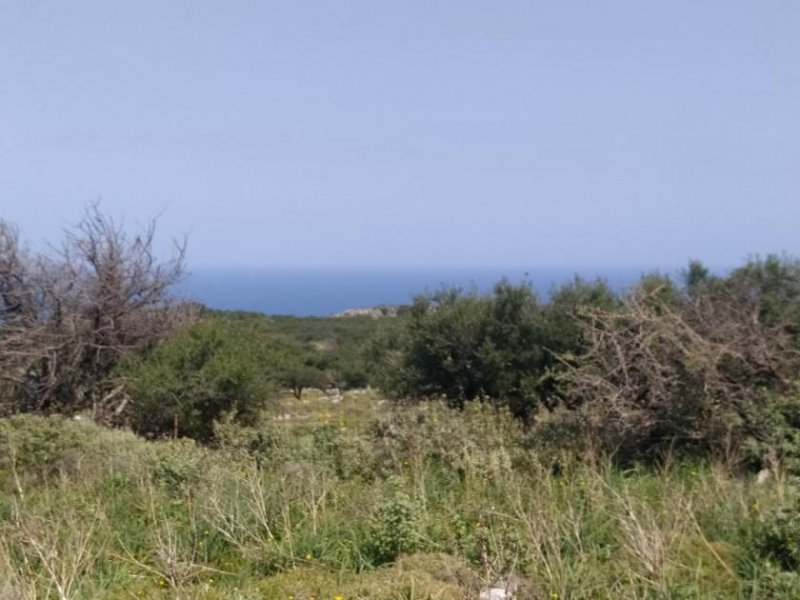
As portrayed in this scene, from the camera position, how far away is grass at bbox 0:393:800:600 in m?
5.27

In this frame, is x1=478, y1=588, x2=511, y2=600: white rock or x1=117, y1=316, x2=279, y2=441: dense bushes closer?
x1=478, y1=588, x2=511, y2=600: white rock

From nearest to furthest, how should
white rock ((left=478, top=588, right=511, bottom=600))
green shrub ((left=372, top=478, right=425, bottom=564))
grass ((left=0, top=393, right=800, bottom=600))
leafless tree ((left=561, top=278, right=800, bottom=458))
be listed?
1. white rock ((left=478, top=588, right=511, bottom=600))
2. grass ((left=0, top=393, right=800, bottom=600))
3. green shrub ((left=372, top=478, right=425, bottom=564))
4. leafless tree ((left=561, top=278, right=800, bottom=458))

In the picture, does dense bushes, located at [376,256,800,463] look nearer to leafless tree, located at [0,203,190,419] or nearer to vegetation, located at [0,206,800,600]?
vegetation, located at [0,206,800,600]

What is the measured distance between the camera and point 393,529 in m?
6.05

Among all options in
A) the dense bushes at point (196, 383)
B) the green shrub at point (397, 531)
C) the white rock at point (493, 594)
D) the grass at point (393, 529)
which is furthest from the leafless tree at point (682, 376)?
the dense bushes at point (196, 383)

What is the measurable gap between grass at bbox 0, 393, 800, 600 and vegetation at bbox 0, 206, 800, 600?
25 mm

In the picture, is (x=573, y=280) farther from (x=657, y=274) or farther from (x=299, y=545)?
(x=299, y=545)

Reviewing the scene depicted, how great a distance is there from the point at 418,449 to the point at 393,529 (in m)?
3.11

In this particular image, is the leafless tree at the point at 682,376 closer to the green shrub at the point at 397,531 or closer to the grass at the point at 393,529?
the grass at the point at 393,529

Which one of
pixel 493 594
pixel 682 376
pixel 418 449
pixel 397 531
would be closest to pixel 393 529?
pixel 397 531

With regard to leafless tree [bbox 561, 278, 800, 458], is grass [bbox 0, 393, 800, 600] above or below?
below

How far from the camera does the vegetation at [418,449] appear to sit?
5.55 metres

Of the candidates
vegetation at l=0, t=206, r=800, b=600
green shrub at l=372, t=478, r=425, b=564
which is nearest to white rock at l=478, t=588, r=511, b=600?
vegetation at l=0, t=206, r=800, b=600

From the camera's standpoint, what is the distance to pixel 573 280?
53.6 feet
